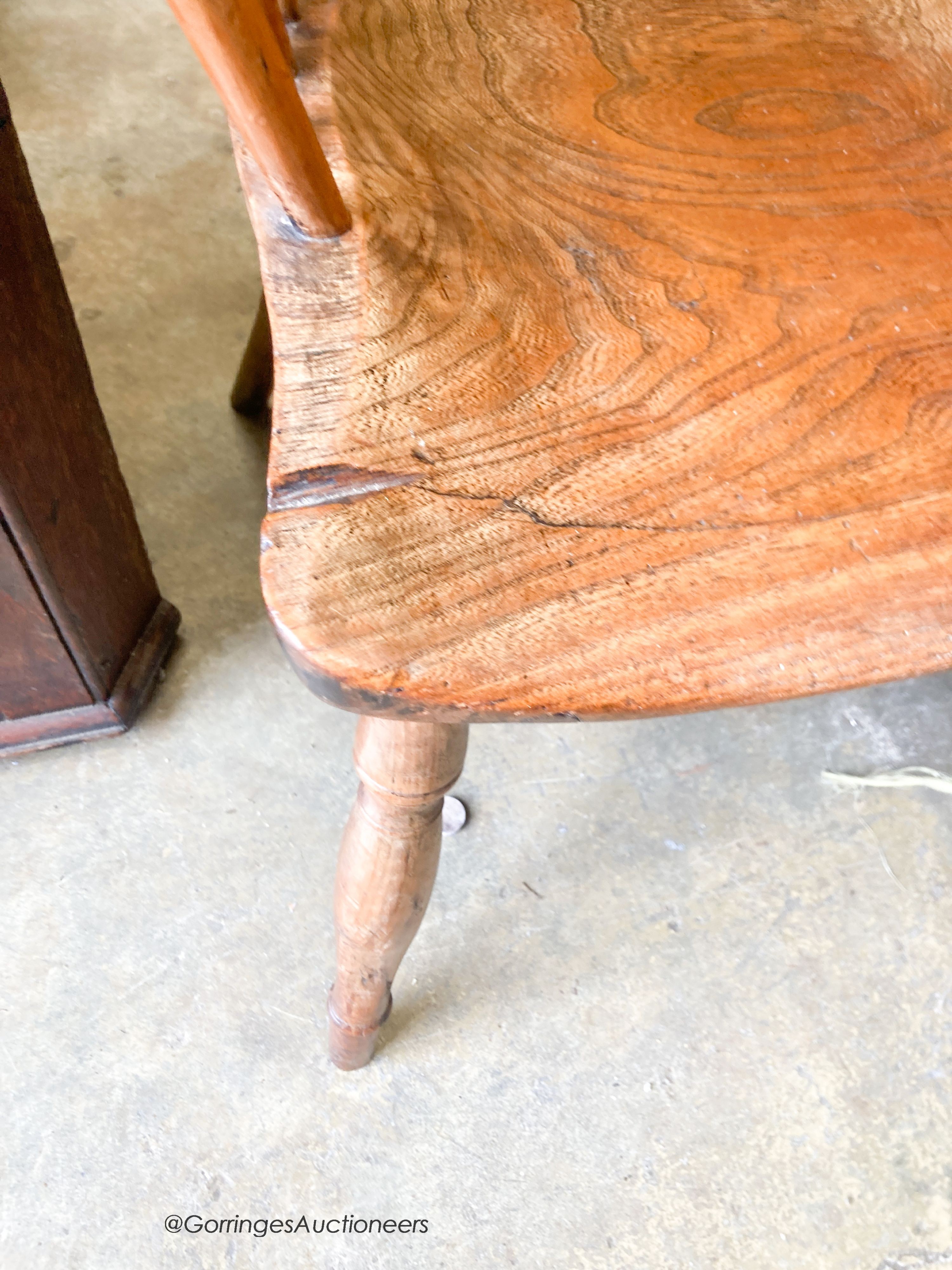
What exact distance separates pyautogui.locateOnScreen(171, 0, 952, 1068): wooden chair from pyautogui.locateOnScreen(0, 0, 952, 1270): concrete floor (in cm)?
18

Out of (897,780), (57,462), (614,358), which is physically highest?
(614,358)

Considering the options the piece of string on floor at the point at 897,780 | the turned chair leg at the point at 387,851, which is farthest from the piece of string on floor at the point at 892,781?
the turned chair leg at the point at 387,851

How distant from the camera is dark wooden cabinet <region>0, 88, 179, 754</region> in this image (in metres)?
0.67

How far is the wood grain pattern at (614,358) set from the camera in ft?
1.15

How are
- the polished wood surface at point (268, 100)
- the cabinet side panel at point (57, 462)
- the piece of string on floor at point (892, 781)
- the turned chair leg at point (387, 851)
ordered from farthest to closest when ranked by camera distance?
the piece of string on floor at point (892, 781) → the cabinet side panel at point (57, 462) → the turned chair leg at point (387, 851) → the polished wood surface at point (268, 100)

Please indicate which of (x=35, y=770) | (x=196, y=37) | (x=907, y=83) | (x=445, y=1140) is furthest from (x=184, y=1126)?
(x=907, y=83)

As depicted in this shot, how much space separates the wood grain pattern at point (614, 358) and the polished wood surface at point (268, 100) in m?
0.02

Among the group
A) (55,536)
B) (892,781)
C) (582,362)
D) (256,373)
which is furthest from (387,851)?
(256,373)

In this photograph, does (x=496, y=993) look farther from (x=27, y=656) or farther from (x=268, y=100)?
(x=268, y=100)

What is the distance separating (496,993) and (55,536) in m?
0.49

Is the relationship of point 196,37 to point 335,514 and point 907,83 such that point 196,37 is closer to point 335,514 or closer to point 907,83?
point 335,514

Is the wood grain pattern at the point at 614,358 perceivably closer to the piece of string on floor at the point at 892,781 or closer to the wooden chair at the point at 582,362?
the wooden chair at the point at 582,362

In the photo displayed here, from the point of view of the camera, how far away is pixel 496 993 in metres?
0.80

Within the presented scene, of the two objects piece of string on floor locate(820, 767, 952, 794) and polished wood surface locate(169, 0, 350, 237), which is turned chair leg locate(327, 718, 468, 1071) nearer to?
polished wood surface locate(169, 0, 350, 237)
